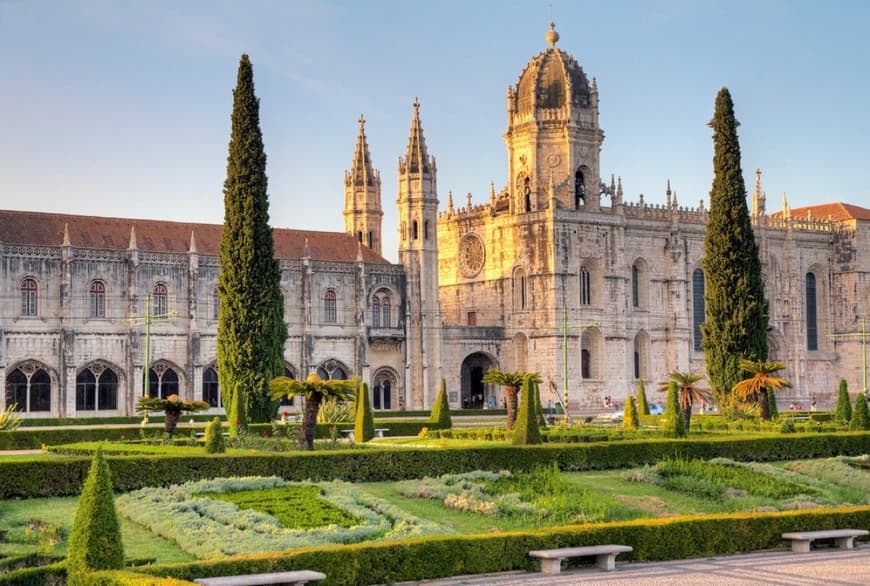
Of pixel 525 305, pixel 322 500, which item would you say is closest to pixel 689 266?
pixel 525 305

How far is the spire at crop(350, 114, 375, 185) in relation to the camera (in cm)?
7288

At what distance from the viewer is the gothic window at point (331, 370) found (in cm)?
6669

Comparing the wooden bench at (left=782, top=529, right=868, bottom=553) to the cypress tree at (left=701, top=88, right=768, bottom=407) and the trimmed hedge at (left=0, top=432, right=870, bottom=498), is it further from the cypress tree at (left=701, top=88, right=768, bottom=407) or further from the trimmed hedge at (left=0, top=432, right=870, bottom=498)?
the cypress tree at (left=701, top=88, right=768, bottom=407)

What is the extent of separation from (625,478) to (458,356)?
39.8 meters

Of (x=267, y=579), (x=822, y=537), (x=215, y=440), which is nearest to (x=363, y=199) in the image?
(x=215, y=440)

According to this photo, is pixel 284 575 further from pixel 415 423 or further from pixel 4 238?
pixel 4 238

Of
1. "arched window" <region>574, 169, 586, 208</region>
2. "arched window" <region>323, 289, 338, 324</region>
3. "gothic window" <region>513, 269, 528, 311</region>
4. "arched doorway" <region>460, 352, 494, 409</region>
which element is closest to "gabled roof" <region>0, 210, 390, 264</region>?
"arched window" <region>323, 289, 338, 324</region>

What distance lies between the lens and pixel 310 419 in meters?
33.5

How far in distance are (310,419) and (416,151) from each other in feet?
125

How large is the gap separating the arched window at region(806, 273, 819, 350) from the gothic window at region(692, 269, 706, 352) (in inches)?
371

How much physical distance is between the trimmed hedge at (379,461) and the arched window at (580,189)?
128 ft

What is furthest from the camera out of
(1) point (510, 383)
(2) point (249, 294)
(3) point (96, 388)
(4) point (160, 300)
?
(4) point (160, 300)

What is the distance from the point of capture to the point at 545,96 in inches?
2928

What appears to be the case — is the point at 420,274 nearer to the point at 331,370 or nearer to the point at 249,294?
the point at 331,370
